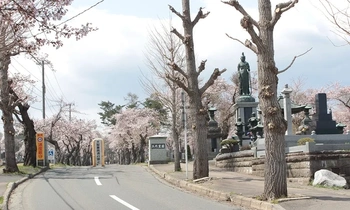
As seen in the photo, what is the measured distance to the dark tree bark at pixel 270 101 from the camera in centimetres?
1105

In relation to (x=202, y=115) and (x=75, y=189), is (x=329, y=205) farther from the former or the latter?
(x=75, y=189)

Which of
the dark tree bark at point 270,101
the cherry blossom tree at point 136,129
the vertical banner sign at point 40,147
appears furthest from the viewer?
the cherry blossom tree at point 136,129

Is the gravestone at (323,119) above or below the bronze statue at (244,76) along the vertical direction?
below

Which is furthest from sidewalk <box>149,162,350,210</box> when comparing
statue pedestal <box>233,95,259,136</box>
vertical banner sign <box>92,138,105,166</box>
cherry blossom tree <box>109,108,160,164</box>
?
cherry blossom tree <box>109,108,160,164</box>

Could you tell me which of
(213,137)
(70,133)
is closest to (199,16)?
(213,137)

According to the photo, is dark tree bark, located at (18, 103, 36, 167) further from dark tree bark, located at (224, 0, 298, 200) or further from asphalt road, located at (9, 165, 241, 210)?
dark tree bark, located at (224, 0, 298, 200)

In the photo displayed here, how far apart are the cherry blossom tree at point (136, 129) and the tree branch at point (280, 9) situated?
153 ft

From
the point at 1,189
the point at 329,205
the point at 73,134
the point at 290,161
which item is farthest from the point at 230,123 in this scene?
the point at 329,205

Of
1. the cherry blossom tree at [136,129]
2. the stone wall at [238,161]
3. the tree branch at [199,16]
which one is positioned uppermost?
the tree branch at [199,16]

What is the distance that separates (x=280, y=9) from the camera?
10.9 m

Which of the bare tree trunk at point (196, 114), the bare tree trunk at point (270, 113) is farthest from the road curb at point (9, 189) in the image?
the bare tree trunk at point (270, 113)

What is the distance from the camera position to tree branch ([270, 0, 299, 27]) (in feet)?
34.9

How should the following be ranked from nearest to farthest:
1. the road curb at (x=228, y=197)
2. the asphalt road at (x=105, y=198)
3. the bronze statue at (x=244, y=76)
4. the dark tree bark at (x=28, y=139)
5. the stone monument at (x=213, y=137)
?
the road curb at (x=228, y=197) → the asphalt road at (x=105, y=198) → the dark tree bark at (x=28, y=139) → the bronze statue at (x=244, y=76) → the stone monument at (x=213, y=137)

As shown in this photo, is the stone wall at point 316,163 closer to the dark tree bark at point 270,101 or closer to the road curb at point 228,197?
the road curb at point 228,197
